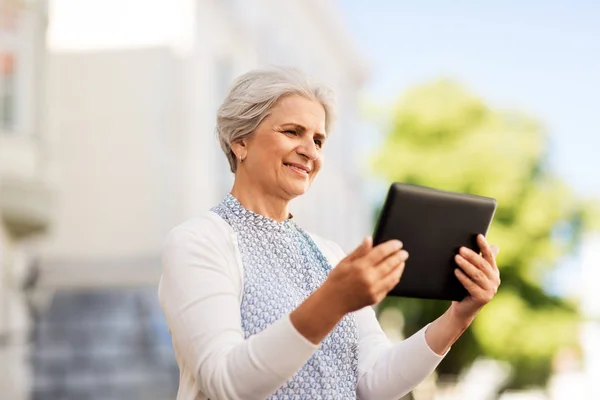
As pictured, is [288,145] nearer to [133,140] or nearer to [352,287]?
[352,287]

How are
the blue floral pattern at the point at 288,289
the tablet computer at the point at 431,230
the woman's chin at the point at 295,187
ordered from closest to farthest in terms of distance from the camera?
the tablet computer at the point at 431,230 → the blue floral pattern at the point at 288,289 → the woman's chin at the point at 295,187

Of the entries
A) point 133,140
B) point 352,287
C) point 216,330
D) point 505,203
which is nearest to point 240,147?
point 216,330

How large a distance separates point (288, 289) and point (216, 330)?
0.88ft

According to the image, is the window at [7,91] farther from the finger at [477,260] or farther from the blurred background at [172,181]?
the finger at [477,260]

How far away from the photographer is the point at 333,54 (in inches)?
1035

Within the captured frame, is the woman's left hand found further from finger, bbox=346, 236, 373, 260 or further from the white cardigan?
finger, bbox=346, 236, 373, 260

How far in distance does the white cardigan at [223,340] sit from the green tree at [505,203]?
19.2 meters

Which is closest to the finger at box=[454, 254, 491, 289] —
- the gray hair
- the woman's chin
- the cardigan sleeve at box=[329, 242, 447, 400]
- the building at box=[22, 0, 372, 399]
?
the cardigan sleeve at box=[329, 242, 447, 400]

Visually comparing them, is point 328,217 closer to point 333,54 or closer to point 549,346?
point 333,54

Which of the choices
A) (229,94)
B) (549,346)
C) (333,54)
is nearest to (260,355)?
(229,94)

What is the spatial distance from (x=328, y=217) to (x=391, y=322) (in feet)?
10.6

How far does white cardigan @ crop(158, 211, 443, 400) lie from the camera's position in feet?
5.49

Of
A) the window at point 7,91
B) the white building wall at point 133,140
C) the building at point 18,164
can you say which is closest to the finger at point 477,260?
the building at point 18,164

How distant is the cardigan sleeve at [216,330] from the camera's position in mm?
1672
